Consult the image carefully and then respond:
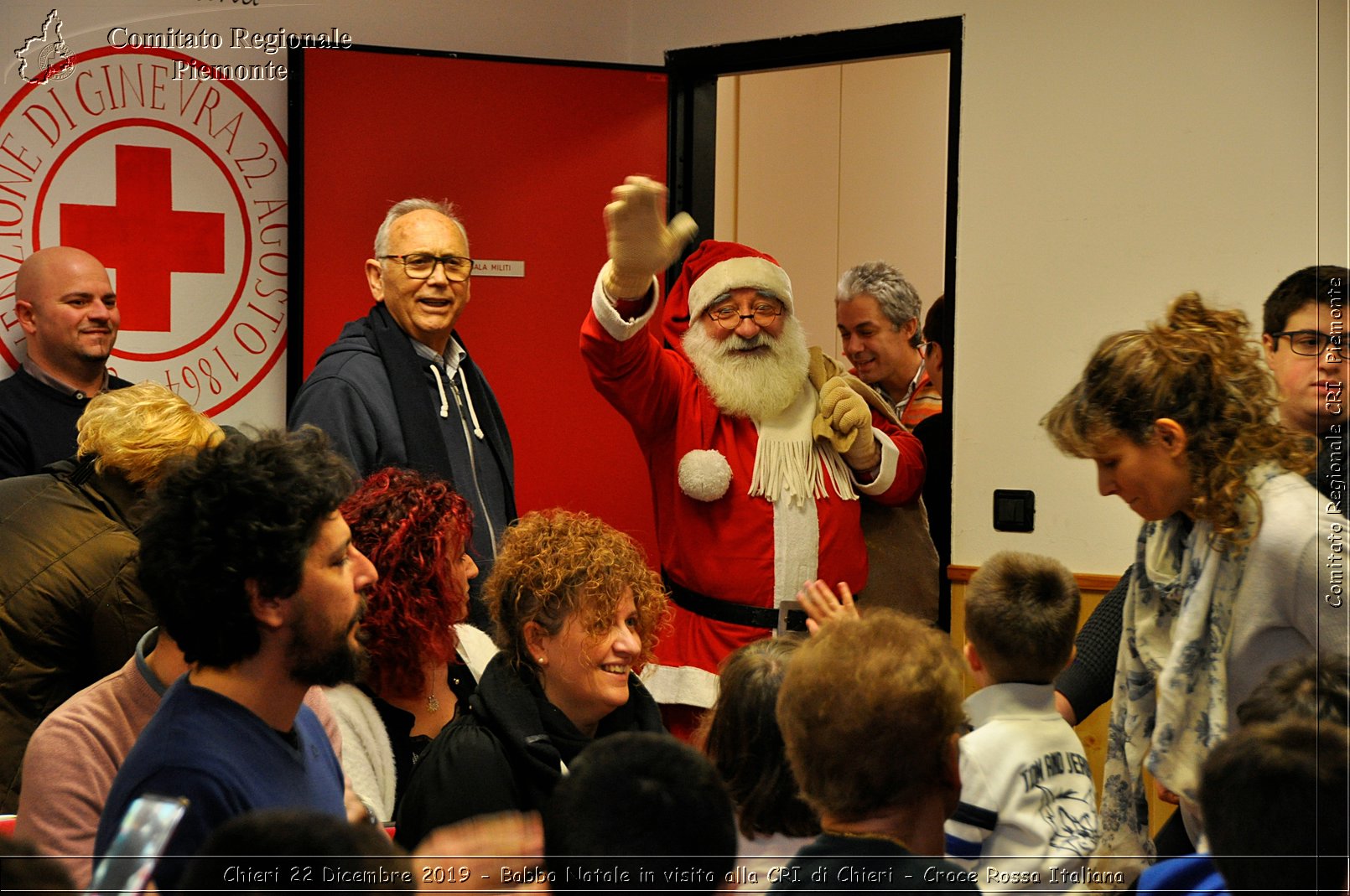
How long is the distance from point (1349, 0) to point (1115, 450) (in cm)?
187

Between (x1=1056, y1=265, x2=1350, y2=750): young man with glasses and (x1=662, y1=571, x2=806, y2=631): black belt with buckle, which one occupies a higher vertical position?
(x1=1056, y1=265, x2=1350, y2=750): young man with glasses

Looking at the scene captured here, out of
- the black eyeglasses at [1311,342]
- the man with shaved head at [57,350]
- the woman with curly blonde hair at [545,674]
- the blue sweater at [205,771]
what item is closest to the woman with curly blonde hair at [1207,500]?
the black eyeglasses at [1311,342]

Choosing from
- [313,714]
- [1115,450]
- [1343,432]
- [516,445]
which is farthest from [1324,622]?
[516,445]

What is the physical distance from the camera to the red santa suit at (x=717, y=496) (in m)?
3.14

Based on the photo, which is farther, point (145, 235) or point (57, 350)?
point (145, 235)

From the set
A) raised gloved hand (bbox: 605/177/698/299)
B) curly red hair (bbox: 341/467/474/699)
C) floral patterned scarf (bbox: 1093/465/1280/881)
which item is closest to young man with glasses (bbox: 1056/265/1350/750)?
floral patterned scarf (bbox: 1093/465/1280/881)

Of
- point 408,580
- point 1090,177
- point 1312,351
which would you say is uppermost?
point 1090,177

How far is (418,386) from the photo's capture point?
9.80 feet

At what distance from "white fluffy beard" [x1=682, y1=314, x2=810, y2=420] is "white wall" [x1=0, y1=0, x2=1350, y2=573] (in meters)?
0.58

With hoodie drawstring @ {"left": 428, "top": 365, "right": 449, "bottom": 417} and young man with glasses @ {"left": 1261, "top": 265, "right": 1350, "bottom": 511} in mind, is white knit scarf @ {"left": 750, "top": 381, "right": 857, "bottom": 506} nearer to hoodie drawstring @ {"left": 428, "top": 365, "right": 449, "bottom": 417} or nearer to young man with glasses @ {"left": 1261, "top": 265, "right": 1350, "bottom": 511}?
hoodie drawstring @ {"left": 428, "top": 365, "right": 449, "bottom": 417}

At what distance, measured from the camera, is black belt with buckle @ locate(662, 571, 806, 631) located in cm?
312

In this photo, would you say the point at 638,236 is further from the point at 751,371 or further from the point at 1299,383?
the point at 1299,383

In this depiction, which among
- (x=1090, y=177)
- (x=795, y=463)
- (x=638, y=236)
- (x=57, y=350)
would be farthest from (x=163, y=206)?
(x=1090, y=177)

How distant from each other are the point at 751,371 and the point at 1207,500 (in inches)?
63.9
